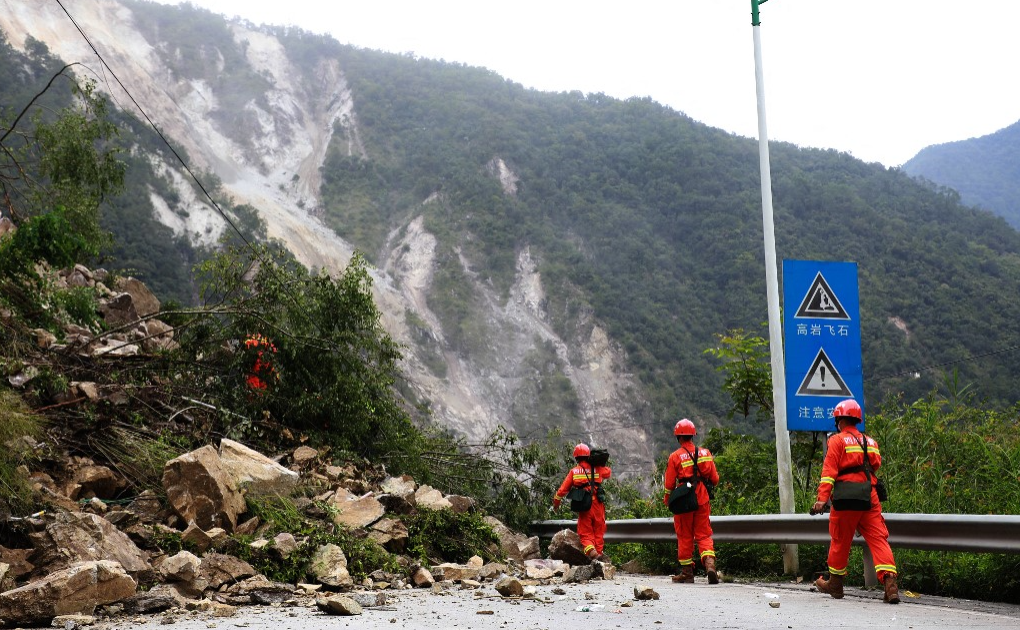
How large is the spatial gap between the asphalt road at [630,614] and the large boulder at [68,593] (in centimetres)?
28

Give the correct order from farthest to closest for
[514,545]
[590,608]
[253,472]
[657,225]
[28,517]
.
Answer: [657,225], [514,545], [253,472], [28,517], [590,608]

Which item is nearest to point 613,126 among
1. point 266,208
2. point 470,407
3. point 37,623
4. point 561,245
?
point 561,245

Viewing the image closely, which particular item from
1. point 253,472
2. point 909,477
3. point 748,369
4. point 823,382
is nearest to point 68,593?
point 253,472

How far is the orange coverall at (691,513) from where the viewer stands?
26.6 ft

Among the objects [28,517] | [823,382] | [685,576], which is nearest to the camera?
[28,517]

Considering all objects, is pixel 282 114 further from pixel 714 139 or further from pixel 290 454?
pixel 290 454

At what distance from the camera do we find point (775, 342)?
883 centimetres

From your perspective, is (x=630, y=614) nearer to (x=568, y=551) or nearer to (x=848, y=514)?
(x=848, y=514)

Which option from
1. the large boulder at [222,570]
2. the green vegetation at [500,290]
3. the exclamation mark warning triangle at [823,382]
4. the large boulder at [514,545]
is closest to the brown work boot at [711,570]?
the green vegetation at [500,290]

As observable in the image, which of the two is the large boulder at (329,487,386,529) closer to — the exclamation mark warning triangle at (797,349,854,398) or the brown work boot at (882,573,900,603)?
the exclamation mark warning triangle at (797,349,854,398)

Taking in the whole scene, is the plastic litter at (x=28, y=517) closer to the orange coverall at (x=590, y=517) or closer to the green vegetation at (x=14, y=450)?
the green vegetation at (x=14, y=450)

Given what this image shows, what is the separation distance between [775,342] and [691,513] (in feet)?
6.43

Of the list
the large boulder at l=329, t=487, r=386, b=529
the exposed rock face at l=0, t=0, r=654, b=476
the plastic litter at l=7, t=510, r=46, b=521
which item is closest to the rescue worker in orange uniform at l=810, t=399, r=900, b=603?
the large boulder at l=329, t=487, r=386, b=529

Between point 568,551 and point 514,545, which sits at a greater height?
point 568,551
